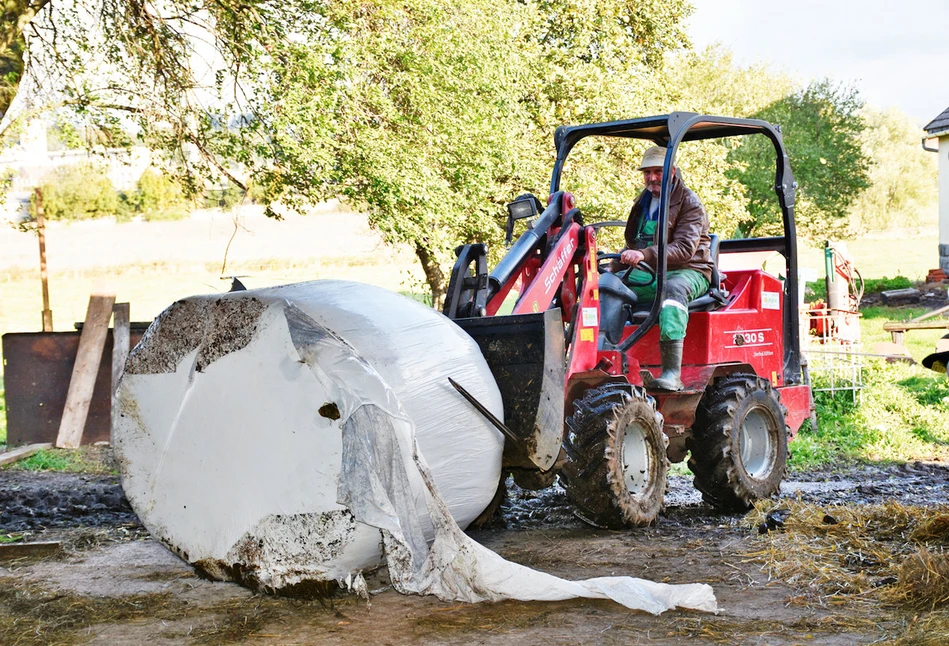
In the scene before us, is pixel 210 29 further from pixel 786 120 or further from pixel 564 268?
pixel 786 120

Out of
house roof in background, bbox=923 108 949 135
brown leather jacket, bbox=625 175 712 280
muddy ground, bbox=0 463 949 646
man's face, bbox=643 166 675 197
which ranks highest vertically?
house roof in background, bbox=923 108 949 135

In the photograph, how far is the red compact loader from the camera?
605cm

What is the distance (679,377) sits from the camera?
24.0 ft

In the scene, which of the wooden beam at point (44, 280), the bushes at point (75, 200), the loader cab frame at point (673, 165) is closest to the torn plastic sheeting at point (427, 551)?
the loader cab frame at point (673, 165)

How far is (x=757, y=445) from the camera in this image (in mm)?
8227

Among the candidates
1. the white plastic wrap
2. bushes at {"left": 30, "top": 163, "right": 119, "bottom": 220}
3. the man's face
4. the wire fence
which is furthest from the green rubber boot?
bushes at {"left": 30, "top": 163, "right": 119, "bottom": 220}

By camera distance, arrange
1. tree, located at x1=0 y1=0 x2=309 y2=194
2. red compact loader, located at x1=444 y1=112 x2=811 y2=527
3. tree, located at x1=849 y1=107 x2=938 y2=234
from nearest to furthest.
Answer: red compact loader, located at x1=444 y1=112 x2=811 y2=527, tree, located at x1=0 y1=0 x2=309 y2=194, tree, located at x1=849 y1=107 x2=938 y2=234

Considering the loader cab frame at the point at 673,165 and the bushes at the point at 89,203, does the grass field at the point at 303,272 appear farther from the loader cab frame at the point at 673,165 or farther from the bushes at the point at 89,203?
the loader cab frame at the point at 673,165

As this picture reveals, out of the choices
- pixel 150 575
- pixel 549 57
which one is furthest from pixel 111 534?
pixel 549 57

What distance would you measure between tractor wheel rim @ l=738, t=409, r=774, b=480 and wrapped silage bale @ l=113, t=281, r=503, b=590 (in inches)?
118

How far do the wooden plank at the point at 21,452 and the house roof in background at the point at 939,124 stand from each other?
24.6 m

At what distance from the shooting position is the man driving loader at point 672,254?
721 centimetres

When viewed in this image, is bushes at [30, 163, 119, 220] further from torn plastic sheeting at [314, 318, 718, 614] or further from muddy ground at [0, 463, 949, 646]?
torn plastic sheeting at [314, 318, 718, 614]

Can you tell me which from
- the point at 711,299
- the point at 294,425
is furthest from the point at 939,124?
the point at 294,425
